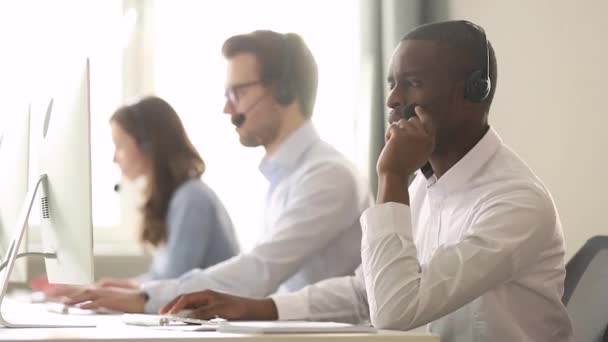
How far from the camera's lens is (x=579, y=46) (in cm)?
252

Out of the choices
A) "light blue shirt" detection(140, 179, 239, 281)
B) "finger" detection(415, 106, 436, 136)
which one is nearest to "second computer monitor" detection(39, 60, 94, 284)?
"finger" detection(415, 106, 436, 136)

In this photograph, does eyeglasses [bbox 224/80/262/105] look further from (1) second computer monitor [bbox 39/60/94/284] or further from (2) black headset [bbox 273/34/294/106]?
(1) second computer monitor [bbox 39/60/94/284]

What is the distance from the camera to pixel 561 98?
2588 mm

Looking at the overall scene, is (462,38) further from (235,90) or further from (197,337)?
(235,90)

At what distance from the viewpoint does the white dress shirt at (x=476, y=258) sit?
1546mm

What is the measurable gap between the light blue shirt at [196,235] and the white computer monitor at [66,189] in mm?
1283

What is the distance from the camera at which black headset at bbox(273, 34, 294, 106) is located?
2789 millimetres

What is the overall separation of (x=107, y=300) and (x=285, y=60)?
900mm

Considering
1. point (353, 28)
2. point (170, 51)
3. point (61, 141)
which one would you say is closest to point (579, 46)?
point (353, 28)

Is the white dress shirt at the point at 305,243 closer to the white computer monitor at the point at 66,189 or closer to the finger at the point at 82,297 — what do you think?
the finger at the point at 82,297

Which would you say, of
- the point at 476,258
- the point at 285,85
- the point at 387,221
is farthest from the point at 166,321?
the point at 285,85

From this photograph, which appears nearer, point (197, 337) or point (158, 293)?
point (197, 337)

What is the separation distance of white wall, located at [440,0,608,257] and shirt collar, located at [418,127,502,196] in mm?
774

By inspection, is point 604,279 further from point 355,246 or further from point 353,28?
point 353,28
